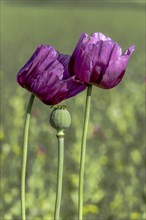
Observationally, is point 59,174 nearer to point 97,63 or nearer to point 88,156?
point 97,63

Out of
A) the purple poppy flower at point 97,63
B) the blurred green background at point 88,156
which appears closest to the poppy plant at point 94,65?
the purple poppy flower at point 97,63

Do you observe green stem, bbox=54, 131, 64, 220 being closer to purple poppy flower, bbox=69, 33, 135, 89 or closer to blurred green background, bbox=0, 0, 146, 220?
purple poppy flower, bbox=69, 33, 135, 89

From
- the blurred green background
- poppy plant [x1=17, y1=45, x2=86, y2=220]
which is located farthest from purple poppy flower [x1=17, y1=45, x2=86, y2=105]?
the blurred green background

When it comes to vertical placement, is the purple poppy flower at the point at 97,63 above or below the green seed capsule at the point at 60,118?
above

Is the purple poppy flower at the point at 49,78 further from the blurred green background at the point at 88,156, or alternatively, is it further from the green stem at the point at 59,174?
the blurred green background at the point at 88,156

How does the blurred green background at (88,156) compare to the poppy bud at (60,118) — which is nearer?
the poppy bud at (60,118)

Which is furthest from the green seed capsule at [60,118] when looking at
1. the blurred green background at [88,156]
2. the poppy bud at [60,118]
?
the blurred green background at [88,156]

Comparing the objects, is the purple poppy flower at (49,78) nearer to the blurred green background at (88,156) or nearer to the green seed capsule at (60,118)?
the green seed capsule at (60,118)
